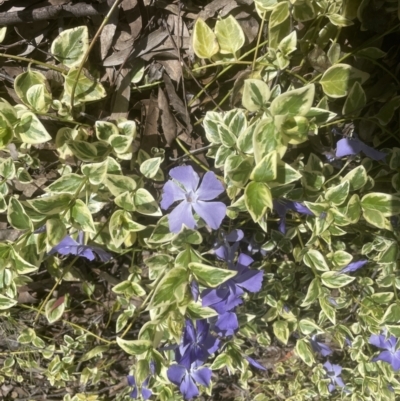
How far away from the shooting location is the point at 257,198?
0.64 metres

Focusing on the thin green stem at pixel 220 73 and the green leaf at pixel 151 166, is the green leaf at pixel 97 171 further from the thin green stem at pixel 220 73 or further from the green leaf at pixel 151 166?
the thin green stem at pixel 220 73

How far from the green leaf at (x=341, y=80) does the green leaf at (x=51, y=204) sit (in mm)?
516

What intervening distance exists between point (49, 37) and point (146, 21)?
20 centimetres

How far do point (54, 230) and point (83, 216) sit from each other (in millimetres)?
52

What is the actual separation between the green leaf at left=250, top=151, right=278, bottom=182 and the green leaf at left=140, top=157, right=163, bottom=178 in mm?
241

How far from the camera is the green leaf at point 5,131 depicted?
687 mm

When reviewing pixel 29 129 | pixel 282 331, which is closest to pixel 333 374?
pixel 282 331

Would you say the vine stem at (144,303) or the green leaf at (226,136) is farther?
the vine stem at (144,303)

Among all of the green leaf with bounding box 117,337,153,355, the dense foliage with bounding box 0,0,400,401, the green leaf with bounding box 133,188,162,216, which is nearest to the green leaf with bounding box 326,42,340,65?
the dense foliage with bounding box 0,0,400,401

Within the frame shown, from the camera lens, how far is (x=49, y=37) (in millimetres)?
844

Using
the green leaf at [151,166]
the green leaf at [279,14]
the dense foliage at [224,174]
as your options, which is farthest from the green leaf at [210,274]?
the green leaf at [279,14]

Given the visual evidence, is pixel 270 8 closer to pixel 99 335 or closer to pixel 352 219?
pixel 352 219

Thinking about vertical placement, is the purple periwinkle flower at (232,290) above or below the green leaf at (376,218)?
below

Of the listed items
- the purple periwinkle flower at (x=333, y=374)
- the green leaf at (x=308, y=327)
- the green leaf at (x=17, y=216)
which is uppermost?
the green leaf at (x=17, y=216)
